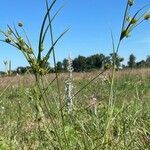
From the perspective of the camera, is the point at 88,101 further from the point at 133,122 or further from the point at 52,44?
the point at 52,44

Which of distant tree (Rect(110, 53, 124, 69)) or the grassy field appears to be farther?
the grassy field

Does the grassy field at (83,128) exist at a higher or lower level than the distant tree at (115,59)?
lower

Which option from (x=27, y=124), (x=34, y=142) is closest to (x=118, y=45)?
(x=34, y=142)

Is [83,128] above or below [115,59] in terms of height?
below

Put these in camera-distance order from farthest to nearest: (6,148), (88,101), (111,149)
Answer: (88,101) → (6,148) → (111,149)

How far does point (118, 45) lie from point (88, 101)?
10.7 feet

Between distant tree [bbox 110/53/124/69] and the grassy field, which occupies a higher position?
distant tree [bbox 110/53/124/69]

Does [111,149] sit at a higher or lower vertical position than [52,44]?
lower

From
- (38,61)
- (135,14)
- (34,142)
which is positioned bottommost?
(34,142)

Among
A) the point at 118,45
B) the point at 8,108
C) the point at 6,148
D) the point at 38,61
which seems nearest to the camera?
the point at 38,61

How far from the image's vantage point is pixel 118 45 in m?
2.00

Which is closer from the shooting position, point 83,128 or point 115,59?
point 115,59

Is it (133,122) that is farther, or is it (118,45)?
(133,122)

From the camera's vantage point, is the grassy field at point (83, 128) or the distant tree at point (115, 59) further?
the grassy field at point (83, 128)
